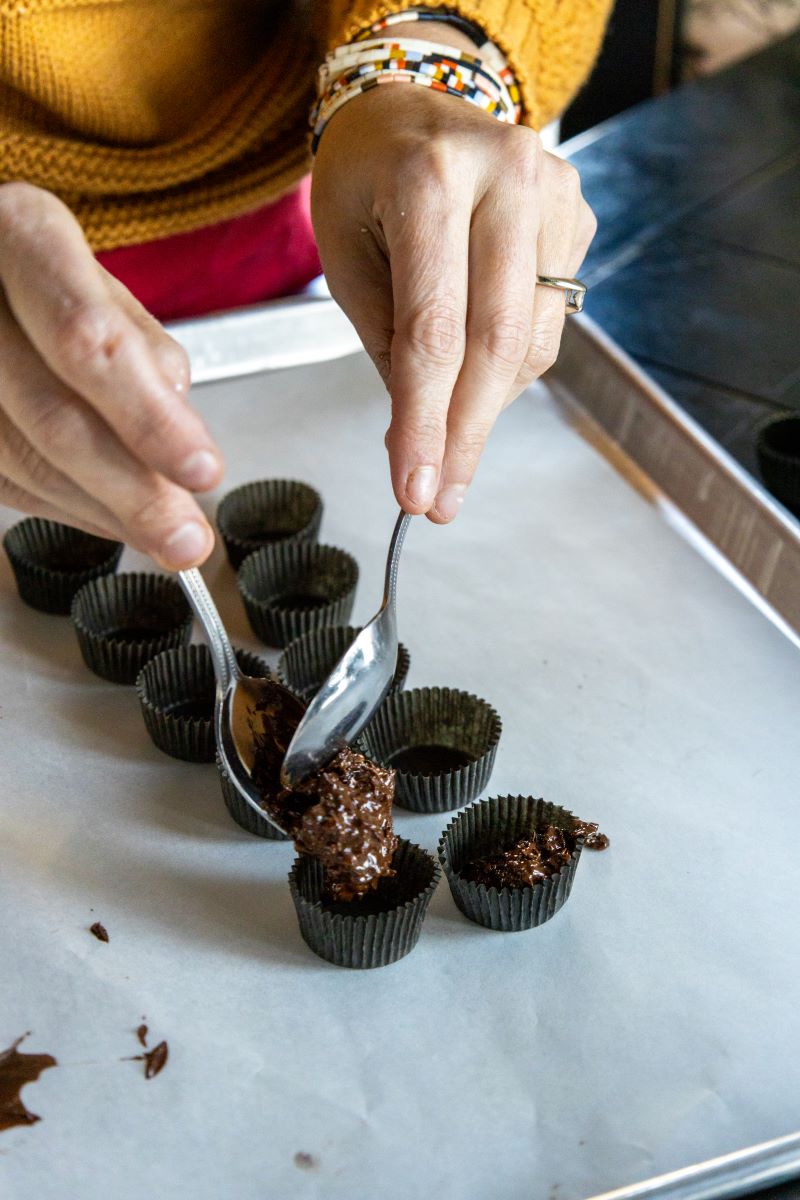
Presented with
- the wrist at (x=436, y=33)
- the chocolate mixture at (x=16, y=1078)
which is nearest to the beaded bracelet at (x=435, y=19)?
the wrist at (x=436, y=33)

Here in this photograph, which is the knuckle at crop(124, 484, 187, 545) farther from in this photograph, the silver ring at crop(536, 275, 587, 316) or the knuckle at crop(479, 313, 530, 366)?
the silver ring at crop(536, 275, 587, 316)

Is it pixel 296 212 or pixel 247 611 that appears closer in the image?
pixel 247 611

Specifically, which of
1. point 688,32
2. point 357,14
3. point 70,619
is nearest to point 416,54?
point 357,14

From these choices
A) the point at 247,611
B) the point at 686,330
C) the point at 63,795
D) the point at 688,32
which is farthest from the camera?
the point at 688,32

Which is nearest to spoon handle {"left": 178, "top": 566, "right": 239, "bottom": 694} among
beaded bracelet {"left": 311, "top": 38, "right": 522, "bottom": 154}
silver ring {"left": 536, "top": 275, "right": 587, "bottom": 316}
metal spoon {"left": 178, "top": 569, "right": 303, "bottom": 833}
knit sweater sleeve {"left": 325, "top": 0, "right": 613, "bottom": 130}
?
metal spoon {"left": 178, "top": 569, "right": 303, "bottom": 833}

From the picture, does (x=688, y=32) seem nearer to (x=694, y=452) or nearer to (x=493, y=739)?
(x=694, y=452)
